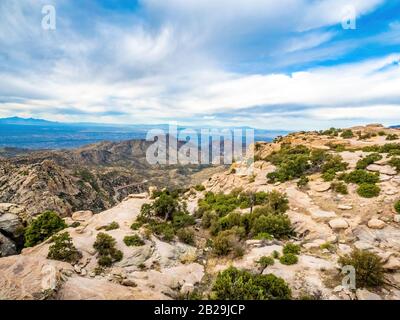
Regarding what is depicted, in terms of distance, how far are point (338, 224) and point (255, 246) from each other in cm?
667

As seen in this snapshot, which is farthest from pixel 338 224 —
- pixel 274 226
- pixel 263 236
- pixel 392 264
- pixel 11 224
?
pixel 11 224

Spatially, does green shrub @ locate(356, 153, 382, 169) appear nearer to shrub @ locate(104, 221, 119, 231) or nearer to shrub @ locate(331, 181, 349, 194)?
shrub @ locate(331, 181, 349, 194)

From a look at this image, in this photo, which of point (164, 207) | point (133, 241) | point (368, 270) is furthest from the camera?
point (164, 207)

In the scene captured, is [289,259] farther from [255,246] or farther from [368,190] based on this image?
[368,190]

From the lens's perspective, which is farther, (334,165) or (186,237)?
(334,165)

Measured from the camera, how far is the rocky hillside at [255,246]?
13.5 metres

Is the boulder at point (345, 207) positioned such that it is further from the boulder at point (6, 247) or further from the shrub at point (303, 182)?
the boulder at point (6, 247)

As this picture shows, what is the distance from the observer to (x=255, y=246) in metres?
19.2

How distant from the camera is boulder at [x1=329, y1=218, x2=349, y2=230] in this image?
19.7 metres

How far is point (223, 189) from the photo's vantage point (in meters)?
39.6

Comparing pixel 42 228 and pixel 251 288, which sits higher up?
pixel 251 288
